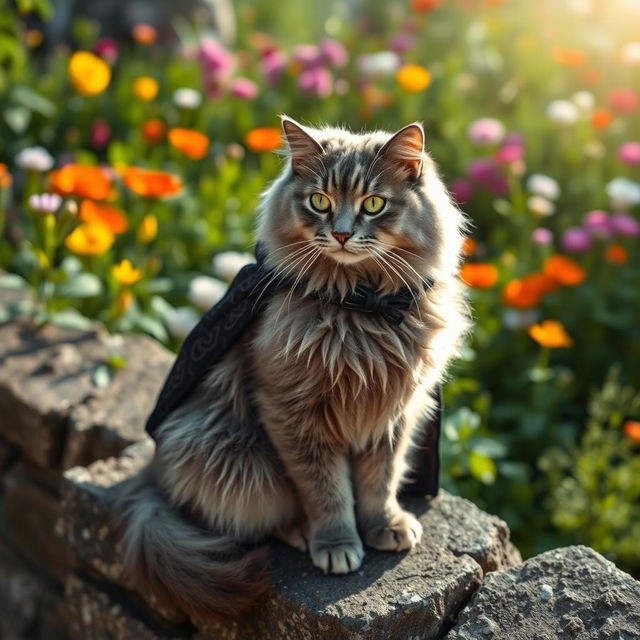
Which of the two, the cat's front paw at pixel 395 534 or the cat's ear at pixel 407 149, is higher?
the cat's ear at pixel 407 149

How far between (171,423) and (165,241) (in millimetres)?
1451

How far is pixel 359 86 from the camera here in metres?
4.48

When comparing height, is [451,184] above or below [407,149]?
below

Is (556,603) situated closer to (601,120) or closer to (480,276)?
(480,276)

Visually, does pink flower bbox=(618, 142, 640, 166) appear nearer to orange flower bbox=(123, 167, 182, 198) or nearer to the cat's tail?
orange flower bbox=(123, 167, 182, 198)

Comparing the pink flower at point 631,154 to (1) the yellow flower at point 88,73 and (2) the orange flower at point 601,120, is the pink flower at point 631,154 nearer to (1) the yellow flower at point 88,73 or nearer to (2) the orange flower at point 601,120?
(2) the orange flower at point 601,120

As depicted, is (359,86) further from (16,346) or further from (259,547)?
(259,547)

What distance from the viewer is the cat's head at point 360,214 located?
186 centimetres

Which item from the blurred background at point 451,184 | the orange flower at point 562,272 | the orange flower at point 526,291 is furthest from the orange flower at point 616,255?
the orange flower at point 526,291

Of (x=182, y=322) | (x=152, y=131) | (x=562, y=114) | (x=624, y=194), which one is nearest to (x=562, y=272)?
(x=624, y=194)

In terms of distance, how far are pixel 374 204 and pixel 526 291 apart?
134 centimetres

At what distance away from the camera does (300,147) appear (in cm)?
196

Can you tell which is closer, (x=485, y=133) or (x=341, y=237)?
(x=341, y=237)

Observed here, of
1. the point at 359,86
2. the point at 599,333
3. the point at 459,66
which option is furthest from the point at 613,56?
the point at 599,333
